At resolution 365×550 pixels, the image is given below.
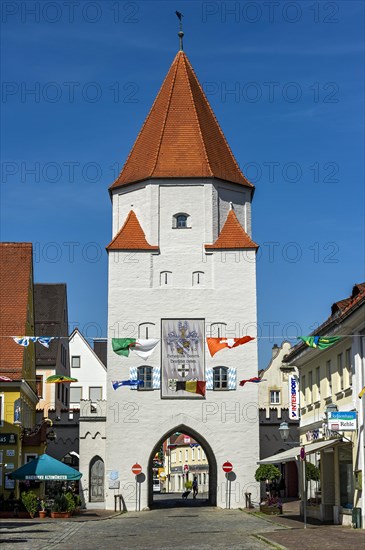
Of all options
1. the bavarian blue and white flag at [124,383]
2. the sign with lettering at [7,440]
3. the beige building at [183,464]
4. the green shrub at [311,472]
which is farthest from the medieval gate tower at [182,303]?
the beige building at [183,464]

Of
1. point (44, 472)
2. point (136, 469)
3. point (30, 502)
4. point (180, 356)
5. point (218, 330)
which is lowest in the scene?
point (30, 502)

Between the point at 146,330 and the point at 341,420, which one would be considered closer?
the point at 341,420

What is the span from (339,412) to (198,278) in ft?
70.4

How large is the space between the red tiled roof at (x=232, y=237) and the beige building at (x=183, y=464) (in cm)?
3577

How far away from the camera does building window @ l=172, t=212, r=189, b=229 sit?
1953 inches

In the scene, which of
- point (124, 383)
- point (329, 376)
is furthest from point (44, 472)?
point (329, 376)

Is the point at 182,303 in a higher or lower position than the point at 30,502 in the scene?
higher

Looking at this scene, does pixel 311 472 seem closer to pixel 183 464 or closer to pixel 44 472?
pixel 44 472

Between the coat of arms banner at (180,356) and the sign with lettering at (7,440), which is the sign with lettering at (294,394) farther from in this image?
the sign with lettering at (7,440)

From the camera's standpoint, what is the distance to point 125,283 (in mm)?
48156

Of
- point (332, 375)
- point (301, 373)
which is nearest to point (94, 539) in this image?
point (332, 375)

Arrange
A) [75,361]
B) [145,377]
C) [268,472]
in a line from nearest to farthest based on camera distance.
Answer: [268,472] → [145,377] → [75,361]

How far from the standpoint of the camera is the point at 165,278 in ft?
159

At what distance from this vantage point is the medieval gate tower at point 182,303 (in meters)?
46.3
